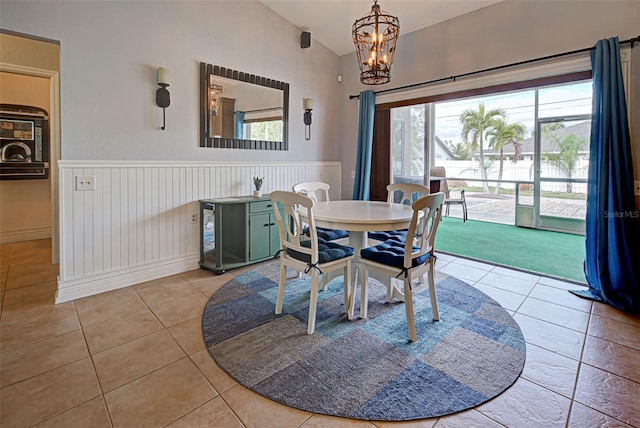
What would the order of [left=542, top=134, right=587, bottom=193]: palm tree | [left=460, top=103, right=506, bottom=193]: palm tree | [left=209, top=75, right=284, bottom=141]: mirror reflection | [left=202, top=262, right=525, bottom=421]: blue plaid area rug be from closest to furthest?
1. [left=202, top=262, right=525, bottom=421]: blue plaid area rug
2. [left=209, top=75, right=284, bottom=141]: mirror reflection
3. [left=542, top=134, right=587, bottom=193]: palm tree
4. [left=460, top=103, right=506, bottom=193]: palm tree

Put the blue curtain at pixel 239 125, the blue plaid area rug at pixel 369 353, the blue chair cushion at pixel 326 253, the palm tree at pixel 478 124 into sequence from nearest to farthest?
the blue plaid area rug at pixel 369 353, the blue chair cushion at pixel 326 253, the blue curtain at pixel 239 125, the palm tree at pixel 478 124

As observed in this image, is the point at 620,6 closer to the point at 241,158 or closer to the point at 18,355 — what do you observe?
the point at 241,158

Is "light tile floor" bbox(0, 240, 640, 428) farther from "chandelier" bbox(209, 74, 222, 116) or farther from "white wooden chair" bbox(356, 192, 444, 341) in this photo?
"chandelier" bbox(209, 74, 222, 116)

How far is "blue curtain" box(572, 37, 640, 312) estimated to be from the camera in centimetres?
269

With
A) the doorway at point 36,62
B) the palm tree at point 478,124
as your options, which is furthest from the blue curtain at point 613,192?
the palm tree at point 478,124

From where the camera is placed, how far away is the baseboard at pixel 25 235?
4543mm

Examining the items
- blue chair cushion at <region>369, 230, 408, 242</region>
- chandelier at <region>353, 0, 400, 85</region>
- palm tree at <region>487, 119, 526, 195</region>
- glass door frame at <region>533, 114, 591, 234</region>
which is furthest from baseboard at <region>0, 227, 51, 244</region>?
palm tree at <region>487, 119, 526, 195</region>

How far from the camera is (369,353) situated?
6.72 ft

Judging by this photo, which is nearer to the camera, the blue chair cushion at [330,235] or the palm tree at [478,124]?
the blue chair cushion at [330,235]

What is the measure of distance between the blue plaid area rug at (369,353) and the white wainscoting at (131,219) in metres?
0.93

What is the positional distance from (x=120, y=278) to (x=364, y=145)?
3411mm

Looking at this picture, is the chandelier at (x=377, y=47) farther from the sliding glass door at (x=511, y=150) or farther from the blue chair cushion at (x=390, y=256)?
the sliding glass door at (x=511, y=150)

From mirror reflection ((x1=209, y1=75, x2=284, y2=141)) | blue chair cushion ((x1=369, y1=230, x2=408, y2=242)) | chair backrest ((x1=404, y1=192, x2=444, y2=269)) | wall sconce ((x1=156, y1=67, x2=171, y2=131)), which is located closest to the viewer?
chair backrest ((x1=404, y1=192, x2=444, y2=269))

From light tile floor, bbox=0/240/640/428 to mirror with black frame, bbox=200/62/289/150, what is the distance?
6.09ft
